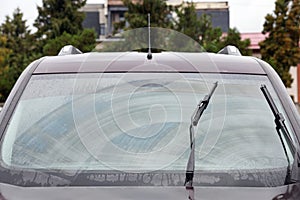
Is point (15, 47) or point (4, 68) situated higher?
point (15, 47)

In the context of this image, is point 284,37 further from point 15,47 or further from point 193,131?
point 193,131

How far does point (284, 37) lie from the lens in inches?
1109

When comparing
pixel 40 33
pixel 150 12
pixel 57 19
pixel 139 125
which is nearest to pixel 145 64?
pixel 139 125

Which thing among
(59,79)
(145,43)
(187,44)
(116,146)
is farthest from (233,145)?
(187,44)

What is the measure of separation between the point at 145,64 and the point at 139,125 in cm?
36

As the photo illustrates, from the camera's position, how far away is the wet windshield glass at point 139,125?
2373mm

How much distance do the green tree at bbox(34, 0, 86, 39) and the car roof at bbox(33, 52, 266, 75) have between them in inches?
954

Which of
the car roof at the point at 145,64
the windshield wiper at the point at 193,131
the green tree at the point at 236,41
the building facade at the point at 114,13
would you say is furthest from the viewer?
the building facade at the point at 114,13

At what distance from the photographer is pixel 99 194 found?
207cm

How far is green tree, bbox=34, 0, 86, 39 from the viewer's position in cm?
2681

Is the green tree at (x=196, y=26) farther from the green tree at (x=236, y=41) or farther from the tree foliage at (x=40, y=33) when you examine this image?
the tree foliage at (x=40, y=33)

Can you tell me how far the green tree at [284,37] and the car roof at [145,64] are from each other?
25520mm

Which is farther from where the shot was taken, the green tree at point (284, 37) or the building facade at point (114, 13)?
the building facade at point (114, 13)

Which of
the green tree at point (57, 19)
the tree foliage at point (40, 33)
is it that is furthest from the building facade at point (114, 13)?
the green tree at point (57, 19)
